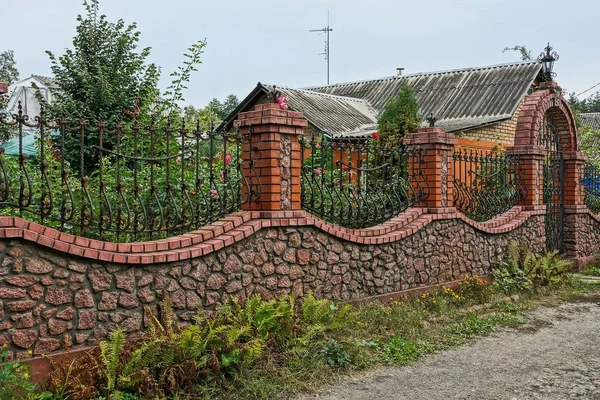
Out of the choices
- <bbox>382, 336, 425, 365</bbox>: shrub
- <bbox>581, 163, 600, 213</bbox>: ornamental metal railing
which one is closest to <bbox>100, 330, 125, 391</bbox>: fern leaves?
<bbox>382, 336, 425, 365</bbox>: shrub

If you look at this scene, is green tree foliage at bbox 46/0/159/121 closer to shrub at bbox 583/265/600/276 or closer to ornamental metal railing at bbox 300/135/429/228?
ornamental metal railing at bbox 300/135/429/228

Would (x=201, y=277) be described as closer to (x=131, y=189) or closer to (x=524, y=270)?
(x=131, y=189)

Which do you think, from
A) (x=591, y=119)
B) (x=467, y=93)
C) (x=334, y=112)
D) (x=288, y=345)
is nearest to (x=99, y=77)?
(x=288, y=345)

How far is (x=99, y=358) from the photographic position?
4211mm

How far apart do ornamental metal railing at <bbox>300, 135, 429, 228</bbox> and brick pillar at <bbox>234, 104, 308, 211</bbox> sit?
0.47 m

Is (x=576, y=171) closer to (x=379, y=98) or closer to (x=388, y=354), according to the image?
(x=388, y=354)

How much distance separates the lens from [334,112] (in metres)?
17.8

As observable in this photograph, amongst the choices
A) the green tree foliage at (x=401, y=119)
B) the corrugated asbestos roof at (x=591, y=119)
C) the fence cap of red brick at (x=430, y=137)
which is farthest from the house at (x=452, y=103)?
the corrugated asbestos roof at (x=591, y=119)

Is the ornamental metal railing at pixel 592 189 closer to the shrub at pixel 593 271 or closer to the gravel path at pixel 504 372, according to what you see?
the shrub at pixel 593 271

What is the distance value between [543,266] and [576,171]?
3.23 meters

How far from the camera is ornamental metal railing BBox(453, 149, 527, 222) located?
9.08m

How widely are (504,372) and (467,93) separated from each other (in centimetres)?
1377

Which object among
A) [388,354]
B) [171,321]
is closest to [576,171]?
[388,354]

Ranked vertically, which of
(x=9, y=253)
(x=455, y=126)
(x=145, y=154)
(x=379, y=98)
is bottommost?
(x=9, y=253)
